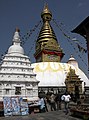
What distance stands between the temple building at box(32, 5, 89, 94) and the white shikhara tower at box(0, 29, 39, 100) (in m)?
4.92

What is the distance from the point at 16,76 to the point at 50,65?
34.6 ft

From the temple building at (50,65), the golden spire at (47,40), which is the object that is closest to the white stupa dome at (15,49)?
the temple building at (50,65)

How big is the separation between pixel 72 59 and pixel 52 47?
8412mm

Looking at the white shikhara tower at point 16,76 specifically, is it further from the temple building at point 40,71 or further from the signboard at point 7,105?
the signboard at point 7,105

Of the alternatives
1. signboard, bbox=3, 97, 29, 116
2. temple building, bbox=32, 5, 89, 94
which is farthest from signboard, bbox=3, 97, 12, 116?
temple building, bbox=32, 5, 89, 94

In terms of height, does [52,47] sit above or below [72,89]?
above

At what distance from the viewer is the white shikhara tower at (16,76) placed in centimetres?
2697

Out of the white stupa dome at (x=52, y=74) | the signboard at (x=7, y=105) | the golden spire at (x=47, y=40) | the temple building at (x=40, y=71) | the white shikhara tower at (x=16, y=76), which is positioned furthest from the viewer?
the golden spire at (x=47, y=40)

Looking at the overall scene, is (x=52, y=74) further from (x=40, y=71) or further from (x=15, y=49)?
(x=15, y=49)

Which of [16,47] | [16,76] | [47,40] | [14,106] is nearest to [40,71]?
[16,47]

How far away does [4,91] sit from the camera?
2677cm

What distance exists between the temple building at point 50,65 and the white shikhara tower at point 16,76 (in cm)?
492

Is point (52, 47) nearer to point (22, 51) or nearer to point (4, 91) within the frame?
point (22, 51)

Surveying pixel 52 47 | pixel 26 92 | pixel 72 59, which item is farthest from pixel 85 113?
pixel 72 59
